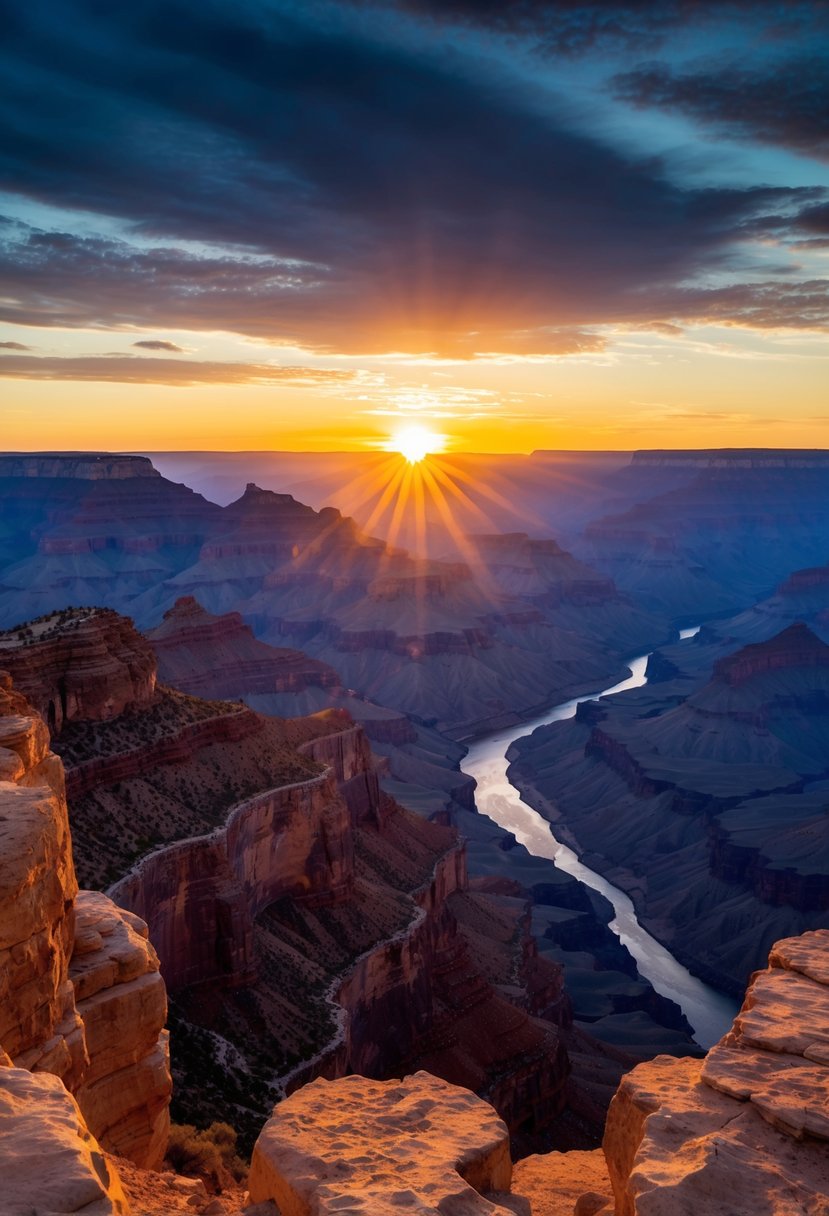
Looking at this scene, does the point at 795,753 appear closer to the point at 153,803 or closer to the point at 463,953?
the point at 463,953

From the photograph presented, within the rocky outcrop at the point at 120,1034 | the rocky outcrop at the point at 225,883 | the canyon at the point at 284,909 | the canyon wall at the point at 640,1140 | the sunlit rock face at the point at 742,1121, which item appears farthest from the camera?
the rocky outcrop at the point at 225,883

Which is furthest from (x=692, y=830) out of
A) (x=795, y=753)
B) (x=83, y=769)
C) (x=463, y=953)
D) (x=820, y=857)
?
(x=83, y=769)

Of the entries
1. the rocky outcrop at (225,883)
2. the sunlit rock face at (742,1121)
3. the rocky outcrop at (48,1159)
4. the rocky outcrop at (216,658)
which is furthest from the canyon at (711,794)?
the rocky outcrop at (48,1159)

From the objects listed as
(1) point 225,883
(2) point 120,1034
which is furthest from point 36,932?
(1) point 225,883

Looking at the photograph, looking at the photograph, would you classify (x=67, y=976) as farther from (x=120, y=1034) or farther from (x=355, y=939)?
(x=355, y=939)

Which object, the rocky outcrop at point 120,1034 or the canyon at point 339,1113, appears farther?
the rocky outcrop at point 120,1034

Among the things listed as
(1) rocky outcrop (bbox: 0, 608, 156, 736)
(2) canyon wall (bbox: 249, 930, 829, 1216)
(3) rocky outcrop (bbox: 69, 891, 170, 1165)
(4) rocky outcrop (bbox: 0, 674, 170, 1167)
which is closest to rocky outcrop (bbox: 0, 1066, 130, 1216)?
(4) rocky outcrop (bbox: 0, 674, 170, 1167)

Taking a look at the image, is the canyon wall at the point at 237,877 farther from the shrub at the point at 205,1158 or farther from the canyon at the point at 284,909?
the shrub at the point at 205,1158
